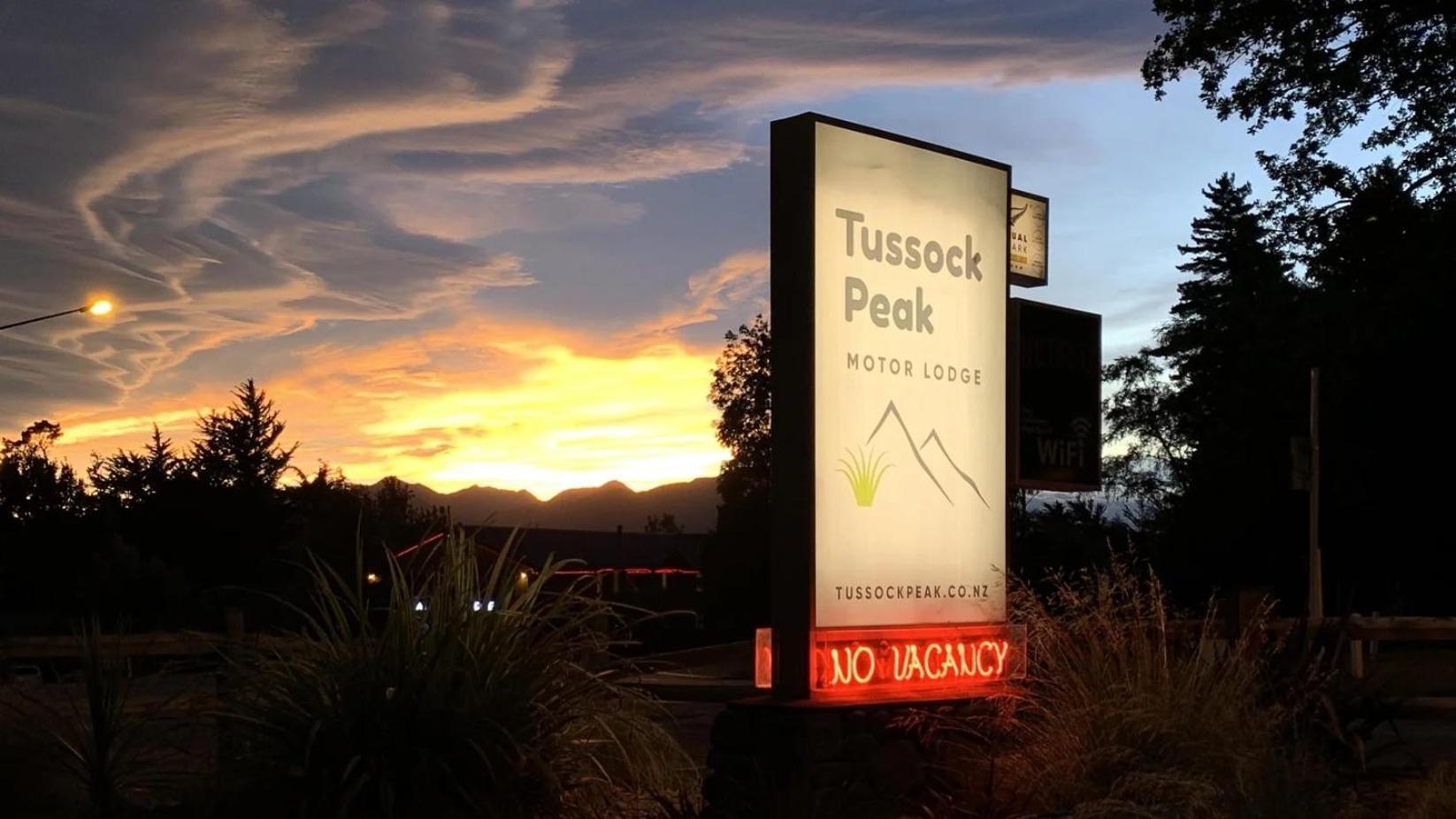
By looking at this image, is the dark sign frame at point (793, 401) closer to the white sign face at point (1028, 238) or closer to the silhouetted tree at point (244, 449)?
the white sign face at point (1028, 238)

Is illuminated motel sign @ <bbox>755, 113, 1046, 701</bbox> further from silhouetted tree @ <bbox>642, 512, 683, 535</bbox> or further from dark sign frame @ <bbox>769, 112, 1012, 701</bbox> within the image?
silhouetted tree @ <bbox>642, 512, 683, 535</bbox>

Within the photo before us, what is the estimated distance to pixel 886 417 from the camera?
9.41 metres

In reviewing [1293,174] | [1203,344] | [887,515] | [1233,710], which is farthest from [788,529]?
[1203,344]

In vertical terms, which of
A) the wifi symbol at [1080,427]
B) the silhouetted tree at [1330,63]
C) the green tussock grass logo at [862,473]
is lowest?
the green tussock grass logo at [862,473]

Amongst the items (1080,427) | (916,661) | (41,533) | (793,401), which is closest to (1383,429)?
(1080,427)

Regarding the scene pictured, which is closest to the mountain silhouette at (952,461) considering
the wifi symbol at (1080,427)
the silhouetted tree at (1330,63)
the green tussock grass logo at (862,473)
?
the green tussock grass logo at (862,473)

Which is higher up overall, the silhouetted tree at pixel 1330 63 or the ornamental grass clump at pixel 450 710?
the silhouetted tree at pixel 1330 63

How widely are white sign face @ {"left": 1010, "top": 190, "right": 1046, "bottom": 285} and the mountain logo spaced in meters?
1.73

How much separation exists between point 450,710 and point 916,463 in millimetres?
3384

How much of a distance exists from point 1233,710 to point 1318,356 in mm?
32918

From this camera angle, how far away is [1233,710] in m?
9.08

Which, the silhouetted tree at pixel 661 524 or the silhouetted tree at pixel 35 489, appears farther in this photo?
the silhouetted tree at pixel 661 524

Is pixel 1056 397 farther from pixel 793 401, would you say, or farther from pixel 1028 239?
pixel 793 401

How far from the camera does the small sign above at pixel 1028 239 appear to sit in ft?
35.9
